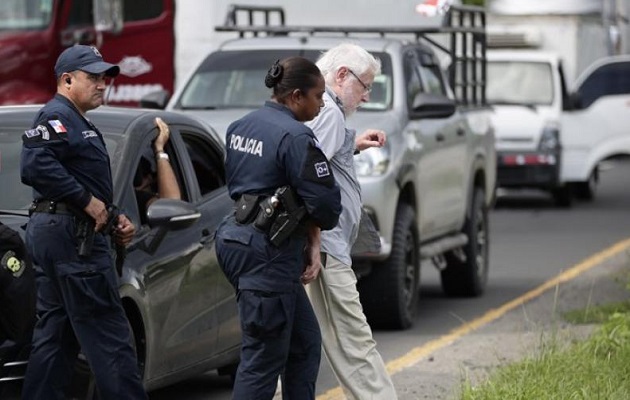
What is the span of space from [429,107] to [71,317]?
17.4 ft

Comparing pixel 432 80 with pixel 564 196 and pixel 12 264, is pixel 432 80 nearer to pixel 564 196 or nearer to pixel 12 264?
pixel 12 264

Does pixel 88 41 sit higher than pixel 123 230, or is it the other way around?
pixel 123 230

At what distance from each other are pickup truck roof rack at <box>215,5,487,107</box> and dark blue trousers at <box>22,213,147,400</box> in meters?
6.64

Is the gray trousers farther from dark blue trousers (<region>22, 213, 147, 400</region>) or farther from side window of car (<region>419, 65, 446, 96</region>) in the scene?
side window of car (<region>419, 65, 446, 96</region>)

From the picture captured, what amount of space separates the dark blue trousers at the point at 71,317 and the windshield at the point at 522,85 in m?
15.8

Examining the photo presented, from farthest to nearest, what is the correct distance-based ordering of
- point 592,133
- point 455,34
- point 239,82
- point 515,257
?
point 592,133 < point 515,257 < point 455,34 < point 239,82

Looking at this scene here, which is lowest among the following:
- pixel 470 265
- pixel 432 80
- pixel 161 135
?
pixel 470 265

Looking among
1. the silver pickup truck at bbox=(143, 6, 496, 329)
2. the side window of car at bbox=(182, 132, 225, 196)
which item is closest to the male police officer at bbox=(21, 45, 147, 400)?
the side window of car at bbox=(182, 132, 225, 196)

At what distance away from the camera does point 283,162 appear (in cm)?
660

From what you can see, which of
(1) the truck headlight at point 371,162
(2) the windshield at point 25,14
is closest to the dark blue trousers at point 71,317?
(1) the truck headlight at point 371,162

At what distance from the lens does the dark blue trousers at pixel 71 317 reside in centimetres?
703

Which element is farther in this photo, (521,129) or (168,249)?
(521,129)

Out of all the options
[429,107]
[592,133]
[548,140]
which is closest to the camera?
[429,107]

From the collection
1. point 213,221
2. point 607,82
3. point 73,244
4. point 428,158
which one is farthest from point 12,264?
point 607,82
